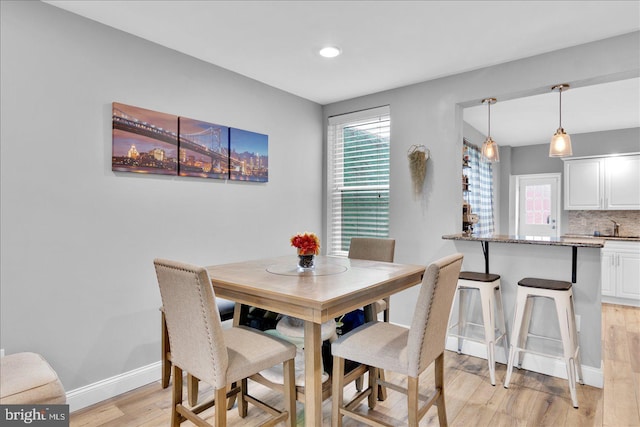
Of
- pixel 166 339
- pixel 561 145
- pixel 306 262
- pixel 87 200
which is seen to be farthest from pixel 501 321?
pixel 87 200

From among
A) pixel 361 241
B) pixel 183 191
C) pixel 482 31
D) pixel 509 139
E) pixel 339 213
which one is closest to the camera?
pixel 482 31

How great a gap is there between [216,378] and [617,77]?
324 centimetres

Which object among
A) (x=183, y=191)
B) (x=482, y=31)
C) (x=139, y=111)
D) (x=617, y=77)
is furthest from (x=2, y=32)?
(x=617, y=77)

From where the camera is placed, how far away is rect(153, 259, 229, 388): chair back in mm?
1480

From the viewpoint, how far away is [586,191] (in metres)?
5.53

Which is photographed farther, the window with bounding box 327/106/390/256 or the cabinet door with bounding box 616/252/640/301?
the cabinet door with bounding box 616/252/640/301

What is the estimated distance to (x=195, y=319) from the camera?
5.07 feet

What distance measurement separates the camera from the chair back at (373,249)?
2.93m

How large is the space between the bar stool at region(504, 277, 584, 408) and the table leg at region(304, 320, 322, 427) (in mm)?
1625

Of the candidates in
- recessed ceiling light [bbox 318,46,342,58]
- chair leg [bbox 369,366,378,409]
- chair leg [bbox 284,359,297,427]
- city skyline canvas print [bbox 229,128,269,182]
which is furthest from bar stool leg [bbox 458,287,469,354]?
recessed ceiling light [bbox 318,46,342,58]

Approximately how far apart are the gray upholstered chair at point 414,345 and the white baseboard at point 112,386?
152cm

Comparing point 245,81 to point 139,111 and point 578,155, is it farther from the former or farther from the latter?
point 578,155

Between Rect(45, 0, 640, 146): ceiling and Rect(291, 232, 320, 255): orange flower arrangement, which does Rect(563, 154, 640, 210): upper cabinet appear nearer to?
Rect(45, 0, 640, 146): ceiling

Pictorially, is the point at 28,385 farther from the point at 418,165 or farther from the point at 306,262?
the point at 418,165
